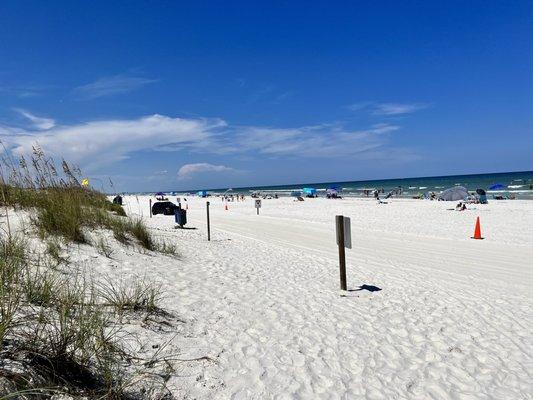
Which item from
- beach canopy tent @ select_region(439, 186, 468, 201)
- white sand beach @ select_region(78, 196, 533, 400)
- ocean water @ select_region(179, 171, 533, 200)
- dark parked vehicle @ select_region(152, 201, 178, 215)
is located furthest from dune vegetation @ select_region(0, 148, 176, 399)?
ocean water @ select_region(179, 171, 533, 200)

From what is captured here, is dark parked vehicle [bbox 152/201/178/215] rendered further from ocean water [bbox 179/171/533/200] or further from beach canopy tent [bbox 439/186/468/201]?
ocean water [bbox 179/171/533/200]

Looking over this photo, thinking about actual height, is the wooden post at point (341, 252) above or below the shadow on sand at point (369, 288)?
above

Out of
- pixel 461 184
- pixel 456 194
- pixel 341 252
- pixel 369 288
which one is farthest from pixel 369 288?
pixel 461 184

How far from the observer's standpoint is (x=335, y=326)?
4.96 m

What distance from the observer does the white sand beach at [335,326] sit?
353 centimetres

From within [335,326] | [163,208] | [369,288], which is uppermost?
[163,208]

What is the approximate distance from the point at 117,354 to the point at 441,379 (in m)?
3.18

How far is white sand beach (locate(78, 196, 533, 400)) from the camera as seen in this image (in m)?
3.53

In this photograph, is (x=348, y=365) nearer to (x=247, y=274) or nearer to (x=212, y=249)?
(x=247, y=274)

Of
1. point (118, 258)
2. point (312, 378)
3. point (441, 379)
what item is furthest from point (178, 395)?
point (118, 258)

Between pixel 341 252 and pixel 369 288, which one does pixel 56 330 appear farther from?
pixel 369 288

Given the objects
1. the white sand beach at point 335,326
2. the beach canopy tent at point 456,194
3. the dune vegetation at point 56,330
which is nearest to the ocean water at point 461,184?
the beach canopy tent at point 456,194

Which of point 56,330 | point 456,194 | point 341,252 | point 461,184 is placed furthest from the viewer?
point 461,184

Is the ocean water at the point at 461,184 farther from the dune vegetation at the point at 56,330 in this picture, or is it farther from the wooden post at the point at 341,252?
the dune vegetation at the point at 56,330
